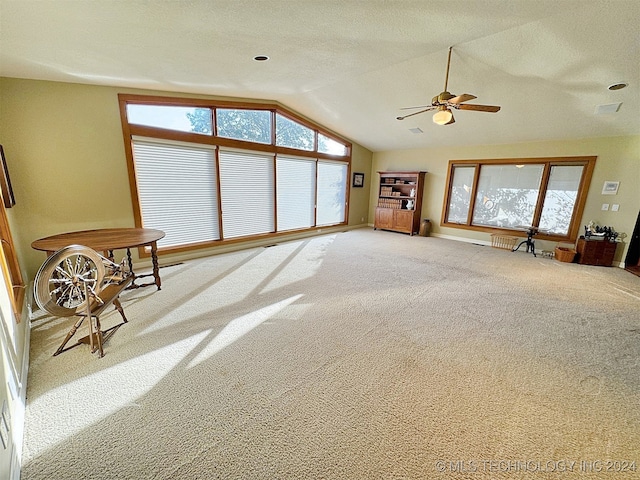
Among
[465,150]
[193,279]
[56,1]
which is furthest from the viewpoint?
[465,150]

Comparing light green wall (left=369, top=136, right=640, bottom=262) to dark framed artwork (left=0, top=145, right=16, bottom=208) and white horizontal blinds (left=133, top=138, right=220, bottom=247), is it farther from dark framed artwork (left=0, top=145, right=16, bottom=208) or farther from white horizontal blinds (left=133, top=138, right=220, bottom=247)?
dark framed artwork (left=0, top=145, right=16, bottom=208)

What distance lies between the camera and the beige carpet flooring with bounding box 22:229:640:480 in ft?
4.53

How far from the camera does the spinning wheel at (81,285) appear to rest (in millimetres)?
1822

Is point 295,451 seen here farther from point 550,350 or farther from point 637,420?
point 550,350

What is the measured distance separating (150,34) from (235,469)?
342 centimetres

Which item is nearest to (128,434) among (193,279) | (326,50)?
(193,279)

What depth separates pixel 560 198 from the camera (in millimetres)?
5664

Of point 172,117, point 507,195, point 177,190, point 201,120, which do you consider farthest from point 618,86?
point 177,190

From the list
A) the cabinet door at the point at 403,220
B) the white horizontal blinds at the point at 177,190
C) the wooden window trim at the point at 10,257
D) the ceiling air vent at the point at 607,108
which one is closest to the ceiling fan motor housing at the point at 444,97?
the ceiling air vent at the point at 607,108

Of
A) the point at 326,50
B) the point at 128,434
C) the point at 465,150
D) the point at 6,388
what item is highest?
the point at 326,50

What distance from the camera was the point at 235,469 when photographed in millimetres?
1321

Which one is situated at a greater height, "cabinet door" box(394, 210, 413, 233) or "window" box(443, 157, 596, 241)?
"window" box(443, 157, 596, 241)

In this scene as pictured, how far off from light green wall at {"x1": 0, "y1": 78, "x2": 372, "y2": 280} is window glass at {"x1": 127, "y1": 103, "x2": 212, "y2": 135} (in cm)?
23

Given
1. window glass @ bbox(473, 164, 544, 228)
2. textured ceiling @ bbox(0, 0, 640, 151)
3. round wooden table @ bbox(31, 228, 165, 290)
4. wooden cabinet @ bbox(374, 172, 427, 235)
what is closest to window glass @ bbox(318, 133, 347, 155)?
wooden cabinet @ bbox(374, 172, 427, 235)
